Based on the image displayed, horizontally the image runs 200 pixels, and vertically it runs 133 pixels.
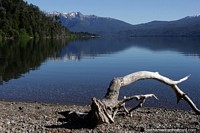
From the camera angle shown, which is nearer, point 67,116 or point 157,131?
point 157,131

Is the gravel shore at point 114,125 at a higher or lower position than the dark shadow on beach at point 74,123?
lower

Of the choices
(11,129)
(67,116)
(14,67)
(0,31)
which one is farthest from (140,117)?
(0,31)

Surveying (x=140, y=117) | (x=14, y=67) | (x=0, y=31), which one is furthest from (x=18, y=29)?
(x=140, y=117)

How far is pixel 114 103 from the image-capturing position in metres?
18.4

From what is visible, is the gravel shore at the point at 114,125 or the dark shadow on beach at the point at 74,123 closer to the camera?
the gravel shore at the point at 114,125

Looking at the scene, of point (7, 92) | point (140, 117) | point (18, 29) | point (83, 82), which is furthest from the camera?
point (18, 29)

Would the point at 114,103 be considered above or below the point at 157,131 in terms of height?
above

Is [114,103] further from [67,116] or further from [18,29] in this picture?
[18,29]

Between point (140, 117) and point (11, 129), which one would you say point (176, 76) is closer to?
point (140, 117)

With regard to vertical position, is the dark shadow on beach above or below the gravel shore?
above

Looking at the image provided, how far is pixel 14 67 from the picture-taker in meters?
62.9

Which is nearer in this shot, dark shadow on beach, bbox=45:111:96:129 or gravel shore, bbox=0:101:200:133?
gravel shore, bbox=0:101:200:133

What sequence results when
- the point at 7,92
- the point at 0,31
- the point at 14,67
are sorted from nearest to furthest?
the point at 7,92, the point at 14,67, the point at 0,31

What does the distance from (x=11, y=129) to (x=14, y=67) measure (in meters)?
46.5
